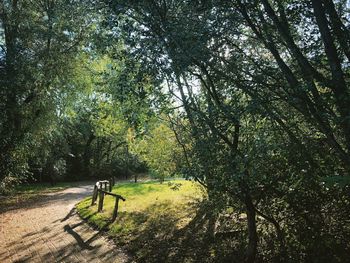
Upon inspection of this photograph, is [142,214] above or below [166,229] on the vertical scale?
above

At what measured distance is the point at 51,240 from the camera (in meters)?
10.5

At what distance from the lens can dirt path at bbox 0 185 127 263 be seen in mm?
8914

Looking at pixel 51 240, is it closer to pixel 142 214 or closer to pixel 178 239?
pixel 178 239

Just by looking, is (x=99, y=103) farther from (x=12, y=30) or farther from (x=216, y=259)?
(x=216, y=259)

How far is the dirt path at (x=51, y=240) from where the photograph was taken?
8914 mm

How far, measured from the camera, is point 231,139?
676 centimetres

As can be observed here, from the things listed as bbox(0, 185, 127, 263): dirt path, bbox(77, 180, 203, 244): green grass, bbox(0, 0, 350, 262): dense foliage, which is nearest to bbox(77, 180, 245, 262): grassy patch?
bbox(77, 180, 203, 244): green grass

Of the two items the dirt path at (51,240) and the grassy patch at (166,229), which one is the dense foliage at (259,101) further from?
the dirt path at (51,240)

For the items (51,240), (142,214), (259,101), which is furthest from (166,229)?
(259,101)

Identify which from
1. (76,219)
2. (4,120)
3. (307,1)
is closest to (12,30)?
(4,120)

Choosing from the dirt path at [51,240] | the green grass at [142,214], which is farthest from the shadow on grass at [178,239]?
the dirt path at [51,240]

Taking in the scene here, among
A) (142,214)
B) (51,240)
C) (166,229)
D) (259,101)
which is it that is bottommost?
(51,240)

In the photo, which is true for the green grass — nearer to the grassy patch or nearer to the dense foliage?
the grassy patch

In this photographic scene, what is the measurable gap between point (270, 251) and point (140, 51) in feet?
16.5
